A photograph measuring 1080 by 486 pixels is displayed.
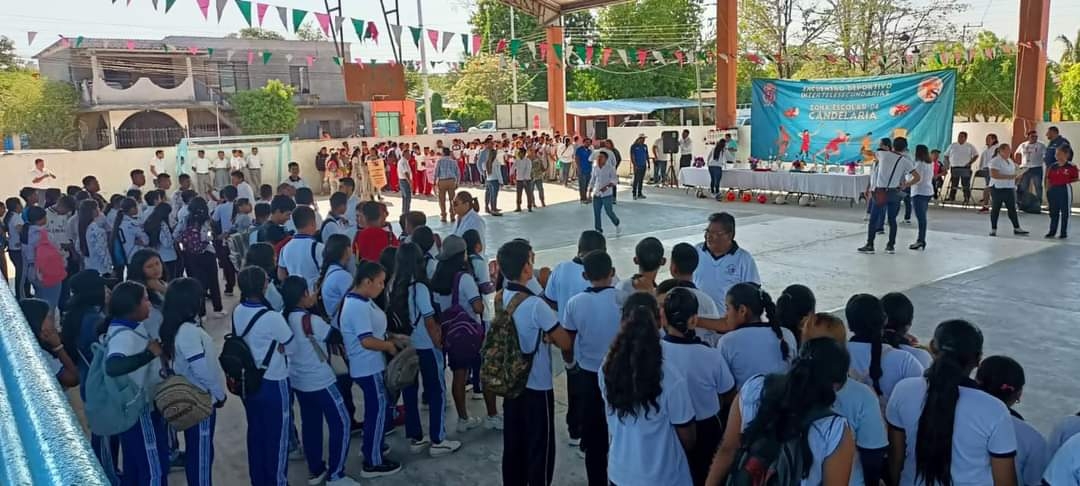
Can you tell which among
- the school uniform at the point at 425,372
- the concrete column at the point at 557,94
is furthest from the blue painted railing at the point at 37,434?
the concrete column at the point at 557,94

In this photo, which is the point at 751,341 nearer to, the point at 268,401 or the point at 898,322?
the point at 898,322

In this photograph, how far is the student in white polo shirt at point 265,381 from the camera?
3664 millimetres

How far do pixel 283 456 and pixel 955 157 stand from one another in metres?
13.1

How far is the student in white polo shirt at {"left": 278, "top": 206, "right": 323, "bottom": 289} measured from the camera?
547 centimetres

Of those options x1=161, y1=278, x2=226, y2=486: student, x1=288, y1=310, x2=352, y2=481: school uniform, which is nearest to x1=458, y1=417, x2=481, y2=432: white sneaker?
x1=288, y1=310, x2=352, y2=481: school uniform

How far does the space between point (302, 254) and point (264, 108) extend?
30434mm

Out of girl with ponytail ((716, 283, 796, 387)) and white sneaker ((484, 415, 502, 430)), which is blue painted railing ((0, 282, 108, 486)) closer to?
girl with ponytail ((716, 283, 796, 387))

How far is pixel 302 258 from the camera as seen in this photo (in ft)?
17.9

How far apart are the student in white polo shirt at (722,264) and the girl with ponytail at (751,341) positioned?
134cm

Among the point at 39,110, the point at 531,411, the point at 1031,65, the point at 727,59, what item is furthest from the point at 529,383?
the point at 39,110

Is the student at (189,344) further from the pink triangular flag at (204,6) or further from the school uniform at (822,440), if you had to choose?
the pink triangular flag at (204,6)

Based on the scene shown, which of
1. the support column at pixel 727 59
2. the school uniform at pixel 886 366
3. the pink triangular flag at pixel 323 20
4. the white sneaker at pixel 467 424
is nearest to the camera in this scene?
the school uniform at pixel 886 366

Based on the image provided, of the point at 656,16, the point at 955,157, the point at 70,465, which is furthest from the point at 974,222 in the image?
the point at 656,16

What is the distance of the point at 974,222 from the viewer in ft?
39.5
